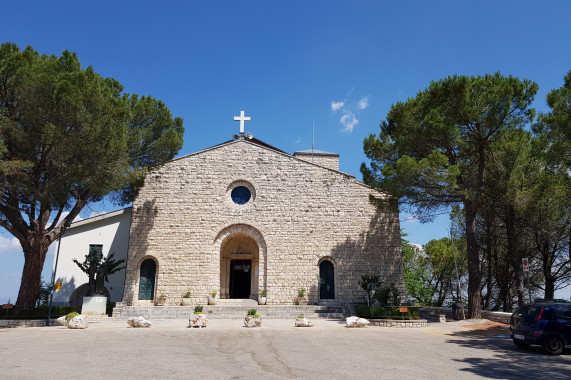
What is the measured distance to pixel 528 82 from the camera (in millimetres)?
13062

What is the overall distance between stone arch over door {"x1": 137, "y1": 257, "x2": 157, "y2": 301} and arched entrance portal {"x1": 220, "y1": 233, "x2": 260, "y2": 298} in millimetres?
2940

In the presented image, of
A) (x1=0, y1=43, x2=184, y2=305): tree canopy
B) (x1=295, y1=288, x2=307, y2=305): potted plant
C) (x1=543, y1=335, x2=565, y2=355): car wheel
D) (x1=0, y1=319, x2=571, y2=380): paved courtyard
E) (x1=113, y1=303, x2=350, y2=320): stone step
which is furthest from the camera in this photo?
(x1=295, y1=288, x2=307, y2=305): potted plant

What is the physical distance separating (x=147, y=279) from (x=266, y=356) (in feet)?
35.8

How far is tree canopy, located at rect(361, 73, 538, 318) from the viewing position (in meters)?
12.8

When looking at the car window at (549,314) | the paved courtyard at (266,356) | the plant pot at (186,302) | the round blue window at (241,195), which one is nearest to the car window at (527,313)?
the car window at (549,314)

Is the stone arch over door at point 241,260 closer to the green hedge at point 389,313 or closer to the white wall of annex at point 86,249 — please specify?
the white wall of annex at point 86,249

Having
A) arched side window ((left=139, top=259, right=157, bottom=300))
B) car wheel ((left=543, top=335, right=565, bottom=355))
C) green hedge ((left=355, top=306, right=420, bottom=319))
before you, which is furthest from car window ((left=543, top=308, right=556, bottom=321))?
arched side window ((left=139, top=259, right=157, bottom=300))

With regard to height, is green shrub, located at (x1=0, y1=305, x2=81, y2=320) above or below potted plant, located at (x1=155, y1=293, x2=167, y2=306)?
below

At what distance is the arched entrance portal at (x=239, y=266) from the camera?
17.0 m

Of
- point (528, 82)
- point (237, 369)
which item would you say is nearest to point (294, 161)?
point (528, 82)

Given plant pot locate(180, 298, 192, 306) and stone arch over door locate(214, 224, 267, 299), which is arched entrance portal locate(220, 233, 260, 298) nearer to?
stone arch over door locate(214, 224, 267, 299)

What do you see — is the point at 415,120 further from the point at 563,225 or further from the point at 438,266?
the point at 438,266

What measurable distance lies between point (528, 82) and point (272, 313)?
41.5 ft

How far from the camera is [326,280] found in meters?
16.2
